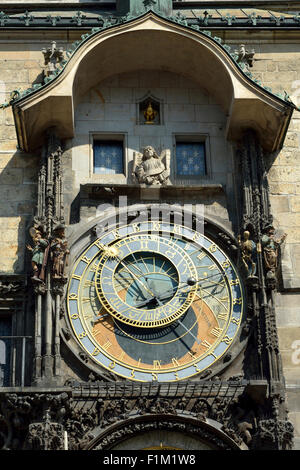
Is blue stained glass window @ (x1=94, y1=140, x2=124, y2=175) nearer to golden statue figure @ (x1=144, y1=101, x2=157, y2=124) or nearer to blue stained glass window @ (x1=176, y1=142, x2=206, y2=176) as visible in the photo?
golden statue figure @ (x1=144, y1=101, x2=157, y2=124)

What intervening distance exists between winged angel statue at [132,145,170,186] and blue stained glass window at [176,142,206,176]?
0.78 feet

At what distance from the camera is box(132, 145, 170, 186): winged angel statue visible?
1559cm

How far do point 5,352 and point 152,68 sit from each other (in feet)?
14.4

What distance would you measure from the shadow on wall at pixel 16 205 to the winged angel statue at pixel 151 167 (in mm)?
1274

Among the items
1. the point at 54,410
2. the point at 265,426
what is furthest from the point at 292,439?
the point at 54,410

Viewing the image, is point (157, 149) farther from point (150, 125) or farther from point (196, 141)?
point (196, 141)

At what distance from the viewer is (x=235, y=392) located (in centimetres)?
1411

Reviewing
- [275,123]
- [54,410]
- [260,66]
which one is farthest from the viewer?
[260,66]

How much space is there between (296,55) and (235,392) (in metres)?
5.10

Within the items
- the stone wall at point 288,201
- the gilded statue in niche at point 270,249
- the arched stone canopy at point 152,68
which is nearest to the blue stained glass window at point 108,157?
the arched stone canopy at point 152,68

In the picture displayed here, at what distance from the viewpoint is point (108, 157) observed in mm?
16031

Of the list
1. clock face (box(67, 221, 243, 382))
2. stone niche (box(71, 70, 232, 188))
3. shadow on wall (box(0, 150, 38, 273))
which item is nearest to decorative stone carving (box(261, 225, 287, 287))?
clock face (box(67, 221, 243, 382))

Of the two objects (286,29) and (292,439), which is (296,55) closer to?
(286,29)

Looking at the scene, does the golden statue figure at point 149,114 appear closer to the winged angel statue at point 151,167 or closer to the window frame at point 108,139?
the window frame at point 108,139
